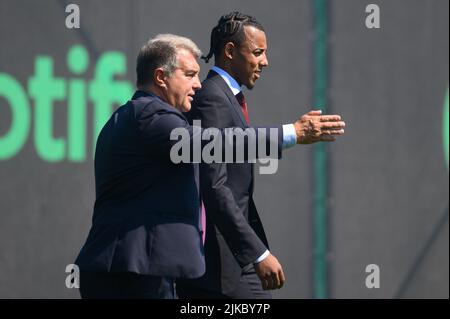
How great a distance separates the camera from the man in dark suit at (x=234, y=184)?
378 centimetres

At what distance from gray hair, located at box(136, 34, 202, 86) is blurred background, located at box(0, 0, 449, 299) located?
5.76ft

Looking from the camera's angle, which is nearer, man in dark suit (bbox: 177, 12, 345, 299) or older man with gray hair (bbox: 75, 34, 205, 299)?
older man with gray hair (bbox: 75, 34, 205, 299)

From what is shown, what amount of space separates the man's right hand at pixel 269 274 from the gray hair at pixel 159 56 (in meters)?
0.81

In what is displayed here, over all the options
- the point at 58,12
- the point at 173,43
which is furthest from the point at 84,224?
the point at 173,43

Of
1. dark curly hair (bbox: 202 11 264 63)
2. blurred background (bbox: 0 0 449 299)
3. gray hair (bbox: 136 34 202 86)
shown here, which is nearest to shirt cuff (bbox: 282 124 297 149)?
gray hair (bbox: 136 34 202 86)

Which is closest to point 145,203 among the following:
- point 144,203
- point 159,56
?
point 144,203

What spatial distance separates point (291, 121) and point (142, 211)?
9.33 ft

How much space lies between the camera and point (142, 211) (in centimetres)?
337

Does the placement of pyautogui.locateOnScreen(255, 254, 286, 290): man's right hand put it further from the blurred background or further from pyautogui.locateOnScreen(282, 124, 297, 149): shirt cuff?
the blurred background

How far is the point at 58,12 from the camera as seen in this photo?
5363 mm

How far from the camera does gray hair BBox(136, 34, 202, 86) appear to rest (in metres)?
3.58

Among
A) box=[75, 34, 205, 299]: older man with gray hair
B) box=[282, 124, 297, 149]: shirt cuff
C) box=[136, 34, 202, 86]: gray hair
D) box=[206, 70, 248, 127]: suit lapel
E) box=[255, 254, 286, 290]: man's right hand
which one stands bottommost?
box=[255, 254, 286, 290]: man's right hand
